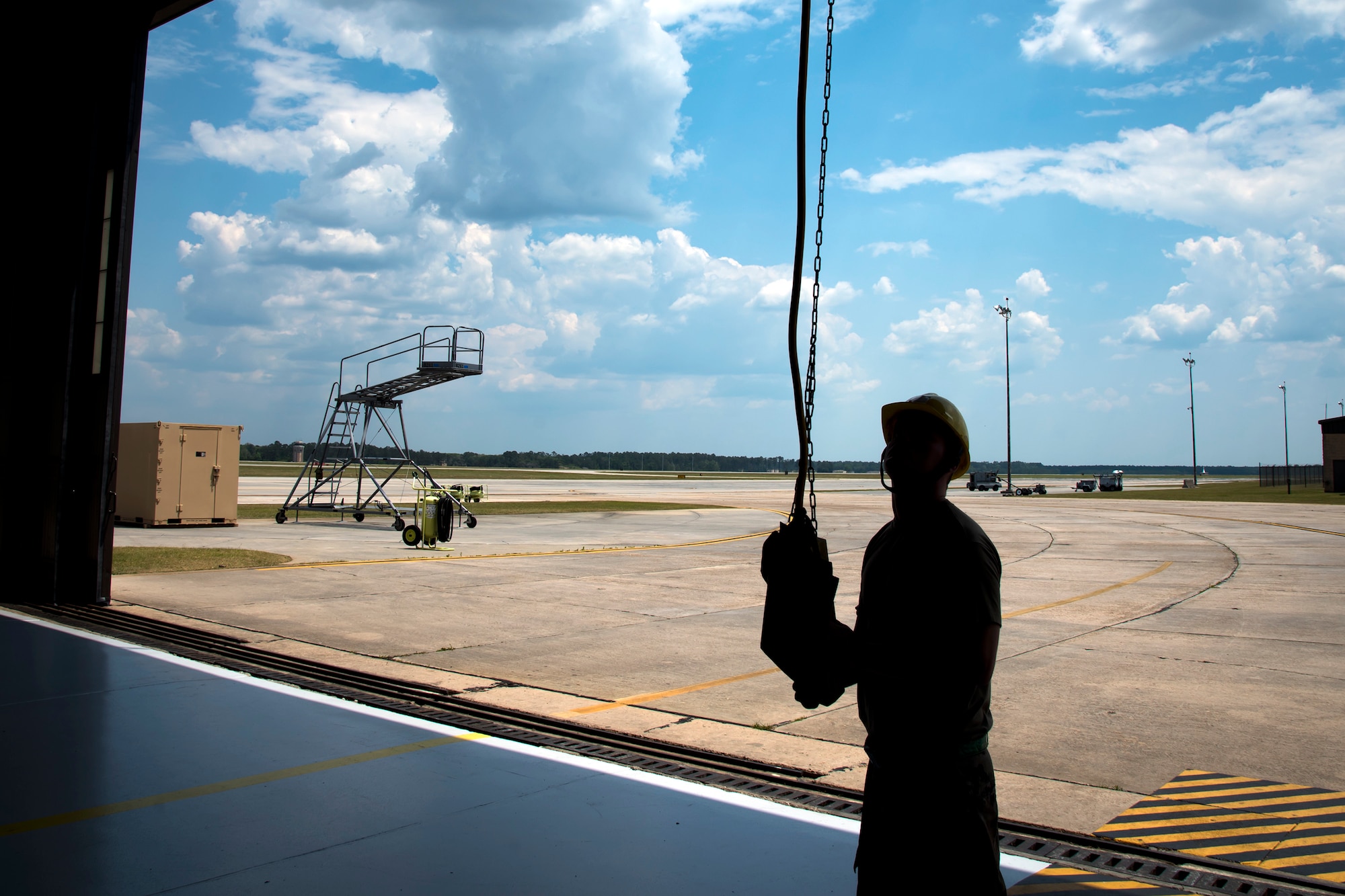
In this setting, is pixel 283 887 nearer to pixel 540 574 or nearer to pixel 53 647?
pixel 53 647

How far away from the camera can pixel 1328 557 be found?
1827 cm

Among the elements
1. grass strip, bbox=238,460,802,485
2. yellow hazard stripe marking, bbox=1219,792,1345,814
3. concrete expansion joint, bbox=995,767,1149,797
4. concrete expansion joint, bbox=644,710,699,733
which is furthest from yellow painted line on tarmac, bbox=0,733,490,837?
grass strip, bbox=238,460,802,485

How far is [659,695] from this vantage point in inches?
287

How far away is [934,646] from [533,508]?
32371 mm

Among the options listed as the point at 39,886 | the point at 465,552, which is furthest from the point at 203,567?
the point at 39,886

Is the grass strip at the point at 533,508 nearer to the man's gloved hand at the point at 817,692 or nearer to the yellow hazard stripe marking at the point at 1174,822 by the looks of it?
the yellow hazard stripe marking at the point at 1174,822

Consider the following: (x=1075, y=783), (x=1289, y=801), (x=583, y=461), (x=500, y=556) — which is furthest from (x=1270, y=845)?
(x=583, y=461)

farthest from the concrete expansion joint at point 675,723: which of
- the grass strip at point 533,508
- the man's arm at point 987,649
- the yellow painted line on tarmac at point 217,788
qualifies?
the grass strip at point 533,508

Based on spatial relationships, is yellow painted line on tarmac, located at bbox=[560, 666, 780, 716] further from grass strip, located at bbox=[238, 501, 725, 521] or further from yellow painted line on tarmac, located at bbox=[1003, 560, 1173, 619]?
grass strip, located at bbox=[238, 501, 725, 521]

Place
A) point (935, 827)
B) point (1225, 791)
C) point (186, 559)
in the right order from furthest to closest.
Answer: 1. point (186, 559)
2. point (1225, 791)
3. point (935, 827)

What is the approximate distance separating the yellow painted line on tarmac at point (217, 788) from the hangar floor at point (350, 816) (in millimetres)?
13

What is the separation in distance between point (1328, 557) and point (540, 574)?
15773mm

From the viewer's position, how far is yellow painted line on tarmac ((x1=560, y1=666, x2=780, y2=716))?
6.74 metres

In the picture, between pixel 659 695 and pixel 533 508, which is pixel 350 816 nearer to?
→ pixel 659 695
